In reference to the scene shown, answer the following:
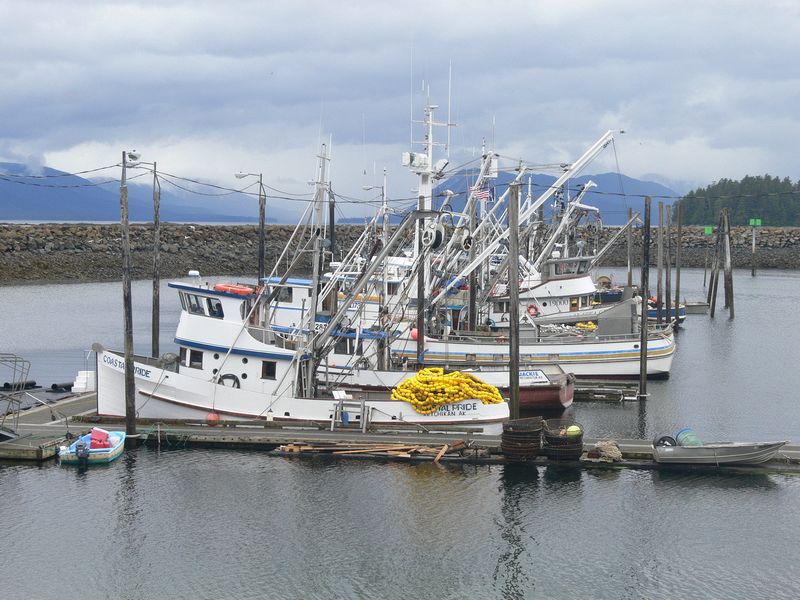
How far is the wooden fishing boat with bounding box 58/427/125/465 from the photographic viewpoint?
27.1 meters

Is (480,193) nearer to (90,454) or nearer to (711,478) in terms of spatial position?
(711,478)

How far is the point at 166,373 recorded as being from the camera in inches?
1182

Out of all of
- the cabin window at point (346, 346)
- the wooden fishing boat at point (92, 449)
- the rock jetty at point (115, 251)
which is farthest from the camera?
the rock jetty at point (115, 251)

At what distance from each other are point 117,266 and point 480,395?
244 feet

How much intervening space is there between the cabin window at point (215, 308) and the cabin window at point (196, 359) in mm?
1244

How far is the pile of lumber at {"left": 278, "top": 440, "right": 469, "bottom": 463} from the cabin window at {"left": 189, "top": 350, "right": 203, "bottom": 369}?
4.40 metres

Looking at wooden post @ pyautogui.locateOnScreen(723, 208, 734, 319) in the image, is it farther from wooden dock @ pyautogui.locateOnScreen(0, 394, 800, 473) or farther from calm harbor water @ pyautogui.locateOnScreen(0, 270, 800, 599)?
calm harbor water @ pyautogui.locateOnScreen(0, 270, 800, 599)

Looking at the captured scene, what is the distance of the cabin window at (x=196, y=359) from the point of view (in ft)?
101

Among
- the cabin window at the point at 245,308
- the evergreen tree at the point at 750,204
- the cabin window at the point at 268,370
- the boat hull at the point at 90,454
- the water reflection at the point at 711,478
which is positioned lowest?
the water reflection at the point at 711,478

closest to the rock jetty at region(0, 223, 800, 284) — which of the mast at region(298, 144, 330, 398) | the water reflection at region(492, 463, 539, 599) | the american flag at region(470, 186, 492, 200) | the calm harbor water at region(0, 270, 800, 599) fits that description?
the american flag at region(470, 186, 492, 200)

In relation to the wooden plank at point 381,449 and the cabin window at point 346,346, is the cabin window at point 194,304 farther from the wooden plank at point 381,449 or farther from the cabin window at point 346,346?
the wooden plank at point 381,449

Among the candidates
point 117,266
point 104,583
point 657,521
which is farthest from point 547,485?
point 117,266

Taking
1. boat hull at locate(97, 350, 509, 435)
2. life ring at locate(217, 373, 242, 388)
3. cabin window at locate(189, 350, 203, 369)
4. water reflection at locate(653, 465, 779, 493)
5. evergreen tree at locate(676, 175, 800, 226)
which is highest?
evergreen tree at locate(676, 175, 800, 226)

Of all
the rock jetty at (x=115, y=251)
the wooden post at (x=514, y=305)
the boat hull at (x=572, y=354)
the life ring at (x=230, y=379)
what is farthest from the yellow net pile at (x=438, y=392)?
the rock jetty at (x=115, y=251)
